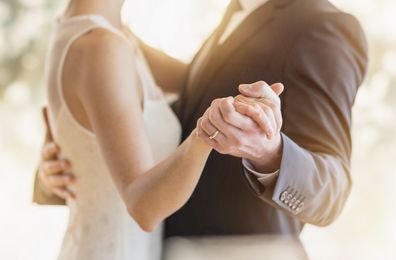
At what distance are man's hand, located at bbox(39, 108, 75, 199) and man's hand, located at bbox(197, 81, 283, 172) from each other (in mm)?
313

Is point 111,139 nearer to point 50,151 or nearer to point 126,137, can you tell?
point 126,137

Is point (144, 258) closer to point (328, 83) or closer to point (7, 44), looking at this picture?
point (328, 83)

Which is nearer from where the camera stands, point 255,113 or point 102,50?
point 255,113

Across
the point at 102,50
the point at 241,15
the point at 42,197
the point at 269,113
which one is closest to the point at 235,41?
the point at 241,15

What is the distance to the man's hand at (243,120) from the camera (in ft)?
1.51

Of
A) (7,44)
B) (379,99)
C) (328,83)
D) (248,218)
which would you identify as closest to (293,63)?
(328,83)

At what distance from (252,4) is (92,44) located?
0.19m

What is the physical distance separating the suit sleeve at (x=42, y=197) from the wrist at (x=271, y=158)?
40 cm

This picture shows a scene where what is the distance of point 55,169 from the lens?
769mm

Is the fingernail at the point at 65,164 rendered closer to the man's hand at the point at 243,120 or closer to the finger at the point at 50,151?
the finger at the point at 50,151

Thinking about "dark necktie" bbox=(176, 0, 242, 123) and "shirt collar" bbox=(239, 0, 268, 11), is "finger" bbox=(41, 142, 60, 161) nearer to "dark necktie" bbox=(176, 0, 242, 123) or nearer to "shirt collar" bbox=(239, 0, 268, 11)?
"dark necktie" bbox=(176, 0, 242, 123)

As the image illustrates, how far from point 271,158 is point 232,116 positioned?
0.38ft

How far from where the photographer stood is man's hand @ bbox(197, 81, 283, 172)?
460 mm

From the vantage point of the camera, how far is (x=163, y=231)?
2.49 feet
